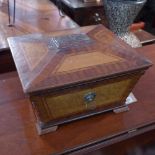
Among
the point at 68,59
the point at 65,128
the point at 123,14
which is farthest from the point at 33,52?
the point at 123,14

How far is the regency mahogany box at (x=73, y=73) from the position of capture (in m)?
0.55

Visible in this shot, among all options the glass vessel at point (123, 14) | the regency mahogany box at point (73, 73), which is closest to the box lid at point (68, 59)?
the regency mahogany box at point (73, 73)

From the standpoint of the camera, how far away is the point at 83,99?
61cm

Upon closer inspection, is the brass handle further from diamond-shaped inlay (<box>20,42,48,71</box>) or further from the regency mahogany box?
diamond-shaped inlay (<box>20,42,48,71</box>)

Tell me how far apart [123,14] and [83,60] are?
543mm

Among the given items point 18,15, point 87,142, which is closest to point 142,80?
point 87,142

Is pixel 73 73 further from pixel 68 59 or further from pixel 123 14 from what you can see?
pixel 123 14

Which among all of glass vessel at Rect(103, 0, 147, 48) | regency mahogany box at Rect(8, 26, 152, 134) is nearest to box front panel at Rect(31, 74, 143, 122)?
regency mahogany box at Rect(8, 26, 152, 134)

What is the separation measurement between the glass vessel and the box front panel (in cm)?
50

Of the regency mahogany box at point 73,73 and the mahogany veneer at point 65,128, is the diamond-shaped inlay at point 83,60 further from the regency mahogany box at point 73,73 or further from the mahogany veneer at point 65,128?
the mahogany veneer at point 65,128

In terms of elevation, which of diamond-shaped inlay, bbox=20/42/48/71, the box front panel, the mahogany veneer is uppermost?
diamond-shaped inlay, bbox=20/42/48/71

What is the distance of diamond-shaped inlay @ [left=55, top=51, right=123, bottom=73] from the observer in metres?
0.58

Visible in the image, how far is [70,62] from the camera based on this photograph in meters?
0.60

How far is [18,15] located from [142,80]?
755 millimetres
